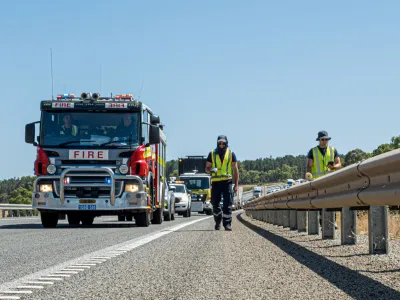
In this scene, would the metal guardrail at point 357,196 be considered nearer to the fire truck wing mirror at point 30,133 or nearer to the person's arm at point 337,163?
the person's arm at point 337,163

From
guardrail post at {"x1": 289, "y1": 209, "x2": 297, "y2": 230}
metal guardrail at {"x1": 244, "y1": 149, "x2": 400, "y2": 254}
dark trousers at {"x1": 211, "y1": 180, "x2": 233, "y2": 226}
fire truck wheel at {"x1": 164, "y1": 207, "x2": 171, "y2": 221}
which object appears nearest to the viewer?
metal guardrail at {"x1": 244, "y1": 149, "x2": 400, "y2": 254}

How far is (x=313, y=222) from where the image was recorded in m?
11.6

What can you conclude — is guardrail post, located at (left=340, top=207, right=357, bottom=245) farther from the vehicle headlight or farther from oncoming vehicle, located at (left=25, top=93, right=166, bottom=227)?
the vehicle headlight

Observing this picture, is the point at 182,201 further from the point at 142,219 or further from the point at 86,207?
the point at 86,207

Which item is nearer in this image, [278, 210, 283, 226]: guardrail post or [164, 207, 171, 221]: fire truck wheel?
[278, 210, 283, 226]: guardrail post

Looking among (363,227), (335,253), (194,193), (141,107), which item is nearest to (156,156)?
(141,107)

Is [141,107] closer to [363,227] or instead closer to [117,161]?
[117,161]

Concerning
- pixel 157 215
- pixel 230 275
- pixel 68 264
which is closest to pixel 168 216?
pixel 157 215

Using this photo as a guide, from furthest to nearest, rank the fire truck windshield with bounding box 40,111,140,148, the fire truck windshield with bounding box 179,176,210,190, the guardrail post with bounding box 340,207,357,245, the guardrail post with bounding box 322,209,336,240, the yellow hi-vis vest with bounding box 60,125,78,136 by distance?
the fire truck windshield with bounding box 179,176,210,190 → the yellow hi-vis vest with bounding box 60,125,78,136 → the fire truck windshield with bounding box 40,111,140,148 → the guardrail post with bounding box 322,209,336,240 → the guardrail post with bounding box 340,207,357,245

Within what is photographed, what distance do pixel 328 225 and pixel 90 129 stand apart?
7.57 m

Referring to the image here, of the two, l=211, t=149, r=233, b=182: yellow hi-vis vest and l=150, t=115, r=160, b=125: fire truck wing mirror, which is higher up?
l=150, t=115, r=160, b=125: fire truck wing mirror

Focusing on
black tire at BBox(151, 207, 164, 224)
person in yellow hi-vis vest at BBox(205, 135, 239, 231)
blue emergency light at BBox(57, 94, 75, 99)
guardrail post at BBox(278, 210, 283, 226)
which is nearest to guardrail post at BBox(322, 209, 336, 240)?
person in yellow hi-vis vest at BBox(205, 135, 239, 231)

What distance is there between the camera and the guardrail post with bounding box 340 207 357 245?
872 cm

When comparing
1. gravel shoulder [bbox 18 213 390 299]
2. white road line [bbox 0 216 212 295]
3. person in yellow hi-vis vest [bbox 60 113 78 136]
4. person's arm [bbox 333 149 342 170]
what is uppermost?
person in yellow hi-vis vest [bbox 60 113 78 136]
